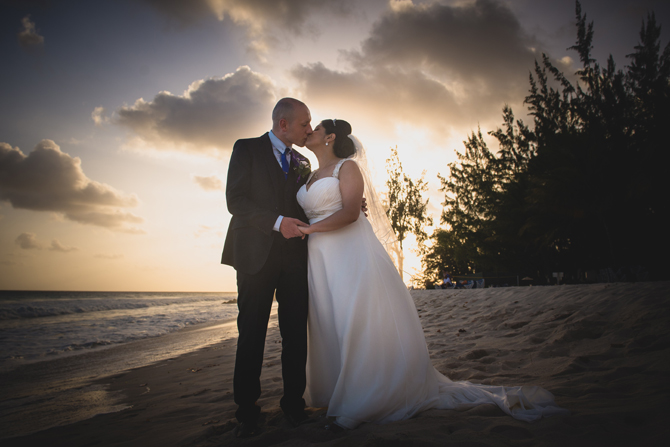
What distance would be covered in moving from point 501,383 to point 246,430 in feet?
6.69

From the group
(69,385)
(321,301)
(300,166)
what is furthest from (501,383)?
(69,385)

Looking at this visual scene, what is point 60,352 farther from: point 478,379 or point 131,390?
point 478,379

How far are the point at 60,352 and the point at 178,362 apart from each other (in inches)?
→ 143

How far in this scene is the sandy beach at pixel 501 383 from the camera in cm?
173

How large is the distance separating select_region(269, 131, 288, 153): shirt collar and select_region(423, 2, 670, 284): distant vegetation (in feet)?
39.6

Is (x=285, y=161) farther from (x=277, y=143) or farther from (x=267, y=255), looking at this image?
(x=267, y=255)

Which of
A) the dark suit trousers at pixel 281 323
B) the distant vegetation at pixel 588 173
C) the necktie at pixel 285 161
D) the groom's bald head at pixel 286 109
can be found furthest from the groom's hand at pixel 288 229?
the distant vegetation at pixel 588 173

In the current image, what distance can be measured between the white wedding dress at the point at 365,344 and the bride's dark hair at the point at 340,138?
0.29 m

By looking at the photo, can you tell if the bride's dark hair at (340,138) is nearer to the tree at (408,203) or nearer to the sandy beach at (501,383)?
the sandy beach at (501,383)

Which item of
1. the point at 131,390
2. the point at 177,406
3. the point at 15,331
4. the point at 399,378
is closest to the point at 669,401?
the point at 399,378

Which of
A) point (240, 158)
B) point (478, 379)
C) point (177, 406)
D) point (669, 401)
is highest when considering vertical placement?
point (240, 158)

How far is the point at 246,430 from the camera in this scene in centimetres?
207

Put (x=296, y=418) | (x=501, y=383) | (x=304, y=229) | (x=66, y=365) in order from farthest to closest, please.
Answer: (x=66, y=365)
(x=501, y=383)
(x=304, y=229)
(x=296, y=418)

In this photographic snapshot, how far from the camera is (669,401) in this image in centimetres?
194
